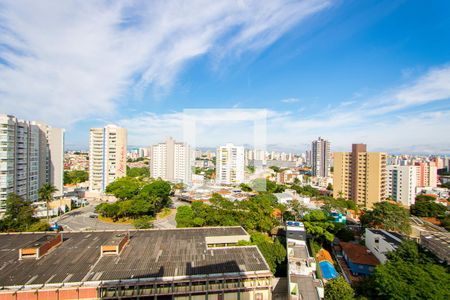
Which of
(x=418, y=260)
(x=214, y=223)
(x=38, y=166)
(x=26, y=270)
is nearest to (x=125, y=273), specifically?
(x=26, y=270)

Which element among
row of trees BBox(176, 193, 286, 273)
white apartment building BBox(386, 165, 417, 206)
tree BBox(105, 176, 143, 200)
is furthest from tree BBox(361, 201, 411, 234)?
tree BBox(105, 176, 143, 200)

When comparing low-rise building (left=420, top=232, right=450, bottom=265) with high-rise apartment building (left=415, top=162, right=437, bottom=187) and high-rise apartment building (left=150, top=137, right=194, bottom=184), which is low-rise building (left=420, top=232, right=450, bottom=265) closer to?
high-rise apartment building (left=150, top=137, right=194, bottom=184)

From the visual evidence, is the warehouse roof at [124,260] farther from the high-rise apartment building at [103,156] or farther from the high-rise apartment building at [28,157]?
the high-rise apartment building at [103,156]

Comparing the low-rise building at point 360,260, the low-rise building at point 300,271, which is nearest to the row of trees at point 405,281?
the low-rise building at point 300,271

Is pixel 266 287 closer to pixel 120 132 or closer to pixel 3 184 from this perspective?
pixel 3 184

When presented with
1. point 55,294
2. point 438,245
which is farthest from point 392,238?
point 55,294
